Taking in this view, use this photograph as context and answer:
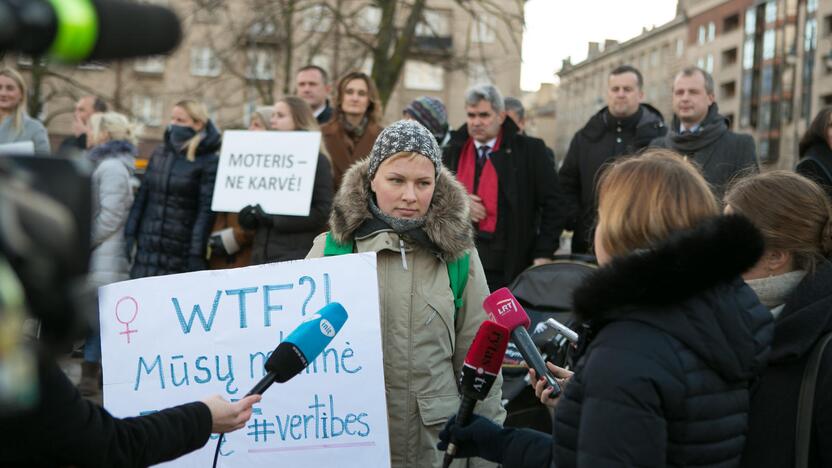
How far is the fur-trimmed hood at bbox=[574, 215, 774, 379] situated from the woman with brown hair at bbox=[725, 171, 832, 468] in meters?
0.17

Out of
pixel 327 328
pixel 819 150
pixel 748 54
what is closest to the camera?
pixel 327 328

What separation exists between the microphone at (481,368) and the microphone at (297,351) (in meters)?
0.44

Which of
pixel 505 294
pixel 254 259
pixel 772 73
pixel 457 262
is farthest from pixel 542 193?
pixel 772 73

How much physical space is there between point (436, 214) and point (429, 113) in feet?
13.1

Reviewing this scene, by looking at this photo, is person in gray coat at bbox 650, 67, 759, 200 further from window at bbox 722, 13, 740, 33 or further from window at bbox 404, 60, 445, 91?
window at bbox 722, 13, 740, 33

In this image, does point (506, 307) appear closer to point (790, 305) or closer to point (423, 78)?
point (790, 305)

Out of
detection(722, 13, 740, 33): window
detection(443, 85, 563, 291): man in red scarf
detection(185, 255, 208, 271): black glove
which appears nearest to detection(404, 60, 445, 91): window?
detection(722, 13, 740, 33): window

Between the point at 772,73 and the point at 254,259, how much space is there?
73.2 meters

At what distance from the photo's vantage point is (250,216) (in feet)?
22.3

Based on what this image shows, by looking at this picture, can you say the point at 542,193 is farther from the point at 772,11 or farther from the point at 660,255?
the point at 772,11

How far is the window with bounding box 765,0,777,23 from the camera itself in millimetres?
72875

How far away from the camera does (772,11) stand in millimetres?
73188

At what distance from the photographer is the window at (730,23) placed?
7938 cm

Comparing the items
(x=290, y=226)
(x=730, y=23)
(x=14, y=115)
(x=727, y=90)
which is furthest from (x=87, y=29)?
(x=727, y=90)
